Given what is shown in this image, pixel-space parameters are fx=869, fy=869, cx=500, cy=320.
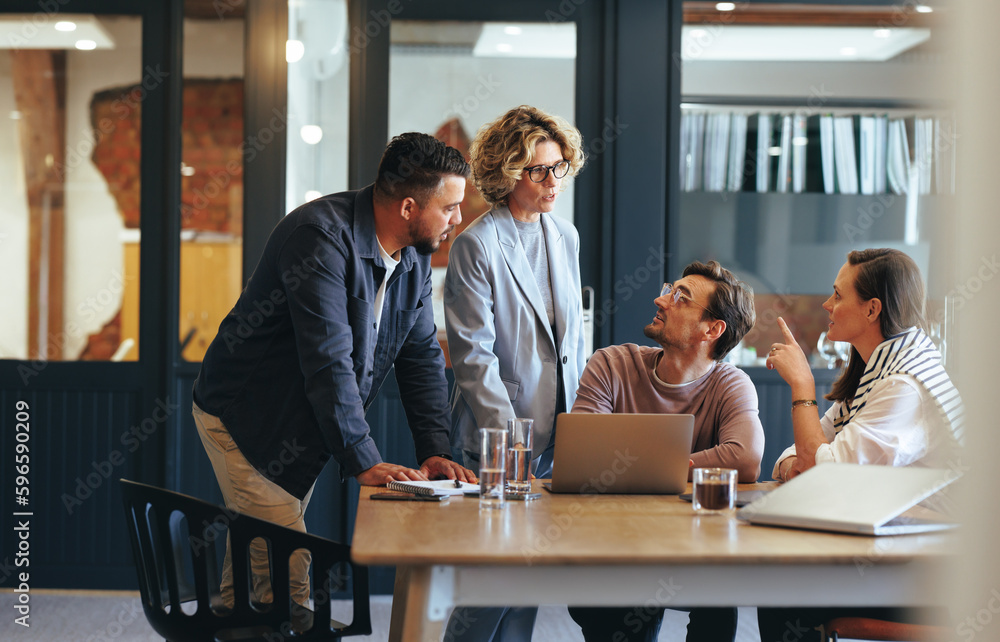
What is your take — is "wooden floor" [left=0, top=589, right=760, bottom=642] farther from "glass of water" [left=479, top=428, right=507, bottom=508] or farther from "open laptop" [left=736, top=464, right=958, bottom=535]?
"open laptop" [left=736, top=464, right=958, bottom=535]

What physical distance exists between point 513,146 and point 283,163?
5.26 feet

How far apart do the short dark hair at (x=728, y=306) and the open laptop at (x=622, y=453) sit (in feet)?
1.61

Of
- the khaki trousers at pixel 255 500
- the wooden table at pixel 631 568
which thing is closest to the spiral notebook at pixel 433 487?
the wooden table at pixel 631 568

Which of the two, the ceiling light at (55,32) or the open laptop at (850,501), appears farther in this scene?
the ceiling light at (55,32)

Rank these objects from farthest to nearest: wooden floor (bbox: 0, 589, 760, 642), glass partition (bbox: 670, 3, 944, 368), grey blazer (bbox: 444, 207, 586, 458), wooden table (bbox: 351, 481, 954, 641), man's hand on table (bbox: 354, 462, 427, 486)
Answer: glass partition (bbox: 670, 3, 944, 368) → wooden floor (bbox: 0, 589, 760, 642) → grey blazer (bbox: 444, 207, 586, 458) → man's hand on table (bbox: 354, 462, 427, 486) → wooden table (bbox: 351, 481, 954, 641)

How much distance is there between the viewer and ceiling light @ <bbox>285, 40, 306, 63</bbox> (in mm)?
3514

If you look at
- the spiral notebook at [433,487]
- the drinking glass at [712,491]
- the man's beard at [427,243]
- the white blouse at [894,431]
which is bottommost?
the spiral notebook at [433,487]

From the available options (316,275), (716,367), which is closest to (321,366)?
(316,275)

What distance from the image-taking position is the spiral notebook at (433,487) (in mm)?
1607

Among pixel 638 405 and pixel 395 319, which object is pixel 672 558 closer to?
pixel 638 405

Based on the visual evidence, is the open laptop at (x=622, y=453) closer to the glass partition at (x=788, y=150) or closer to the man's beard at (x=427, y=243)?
the man's beard at (x=427, y=243)

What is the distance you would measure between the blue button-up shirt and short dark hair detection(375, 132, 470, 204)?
9cm

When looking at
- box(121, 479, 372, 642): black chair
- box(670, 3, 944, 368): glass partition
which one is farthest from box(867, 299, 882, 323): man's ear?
box(670, 3, 944, 368): glass partition

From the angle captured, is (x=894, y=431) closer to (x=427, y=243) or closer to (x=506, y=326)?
(x=506, y=326)
